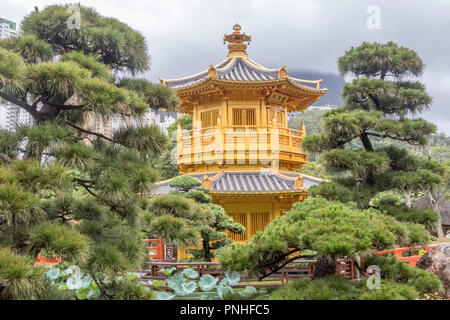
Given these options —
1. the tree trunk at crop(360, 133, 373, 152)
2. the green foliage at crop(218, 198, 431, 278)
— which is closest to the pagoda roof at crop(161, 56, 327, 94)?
the tree trunk at crop(360, 133, 373, 152)

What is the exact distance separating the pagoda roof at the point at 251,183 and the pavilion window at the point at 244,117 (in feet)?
5.26

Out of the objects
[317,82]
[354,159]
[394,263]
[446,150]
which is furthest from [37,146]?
[446,150]

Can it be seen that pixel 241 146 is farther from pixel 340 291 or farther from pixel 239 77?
pixel 340 291

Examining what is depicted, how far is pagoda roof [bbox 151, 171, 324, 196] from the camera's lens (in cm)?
1055

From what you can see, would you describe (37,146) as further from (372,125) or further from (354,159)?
(372,125)

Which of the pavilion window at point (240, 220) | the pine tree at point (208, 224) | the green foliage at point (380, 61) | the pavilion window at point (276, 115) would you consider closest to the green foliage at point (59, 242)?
the pine tree at point (208, 224)

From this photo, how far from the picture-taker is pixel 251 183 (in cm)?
1119

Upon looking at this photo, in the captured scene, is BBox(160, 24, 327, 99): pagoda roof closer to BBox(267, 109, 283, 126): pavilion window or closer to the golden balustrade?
BBox(267, 109, 283, 126): pavilion window

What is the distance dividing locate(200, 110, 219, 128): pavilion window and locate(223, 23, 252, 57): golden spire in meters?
2.86

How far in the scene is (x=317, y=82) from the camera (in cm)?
1346

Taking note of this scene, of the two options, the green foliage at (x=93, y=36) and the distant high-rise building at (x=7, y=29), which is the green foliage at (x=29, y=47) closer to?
the distant high-rise building at (x=7, y=29)

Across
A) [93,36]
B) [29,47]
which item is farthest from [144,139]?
[29,47]

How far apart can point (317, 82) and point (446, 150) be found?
2732 centimetres

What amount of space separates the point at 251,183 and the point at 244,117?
236cm
